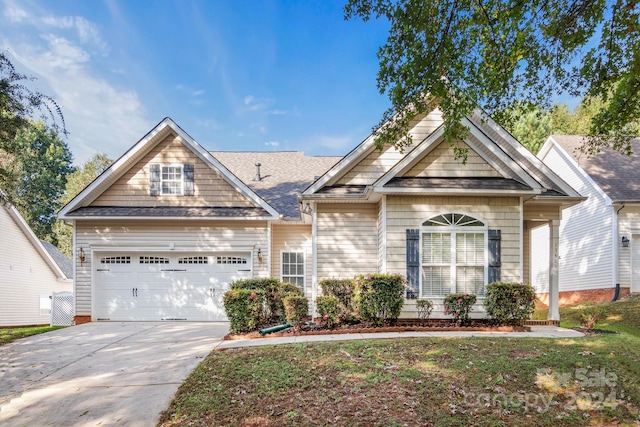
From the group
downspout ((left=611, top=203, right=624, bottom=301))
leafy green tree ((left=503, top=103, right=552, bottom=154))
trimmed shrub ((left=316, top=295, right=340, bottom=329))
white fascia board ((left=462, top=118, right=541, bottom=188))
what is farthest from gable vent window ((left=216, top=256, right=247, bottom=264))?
leafy green tree ((left=503, top=103, right=552, bottom=154))

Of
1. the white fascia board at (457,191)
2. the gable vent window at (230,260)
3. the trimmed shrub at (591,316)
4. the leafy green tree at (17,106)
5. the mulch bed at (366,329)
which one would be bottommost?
the trimmed shrub at (591,316)

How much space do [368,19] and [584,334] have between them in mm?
7395

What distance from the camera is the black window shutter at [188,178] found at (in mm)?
12641

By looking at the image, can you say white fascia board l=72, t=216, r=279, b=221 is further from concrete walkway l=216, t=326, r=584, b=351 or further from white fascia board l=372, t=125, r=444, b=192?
concrete walkway l=216, t=326, r=584, b=351

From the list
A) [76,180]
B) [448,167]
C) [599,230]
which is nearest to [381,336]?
[448,167]

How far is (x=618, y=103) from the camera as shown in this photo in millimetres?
6102

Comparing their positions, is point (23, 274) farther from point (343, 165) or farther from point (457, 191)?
point (457, 191)

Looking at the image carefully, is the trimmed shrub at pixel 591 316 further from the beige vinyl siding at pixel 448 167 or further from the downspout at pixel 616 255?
the beige vinyl siding at pixel 448 167

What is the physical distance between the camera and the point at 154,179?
1259cm

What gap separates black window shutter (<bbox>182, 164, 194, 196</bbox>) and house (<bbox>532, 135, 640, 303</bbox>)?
12.3 meters

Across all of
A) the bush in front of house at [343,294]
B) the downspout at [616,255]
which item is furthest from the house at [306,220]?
the downspout at [616,255]

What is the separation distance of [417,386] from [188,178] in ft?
33.3

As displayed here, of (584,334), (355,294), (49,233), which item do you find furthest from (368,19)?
(49,233)

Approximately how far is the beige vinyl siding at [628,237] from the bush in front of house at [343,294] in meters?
11.2
